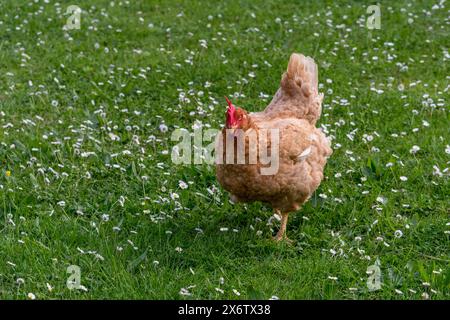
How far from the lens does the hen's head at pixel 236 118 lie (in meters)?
5.73

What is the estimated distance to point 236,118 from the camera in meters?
5.79

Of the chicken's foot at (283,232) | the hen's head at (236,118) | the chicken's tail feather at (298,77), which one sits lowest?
the chicken's foot at (283,232)

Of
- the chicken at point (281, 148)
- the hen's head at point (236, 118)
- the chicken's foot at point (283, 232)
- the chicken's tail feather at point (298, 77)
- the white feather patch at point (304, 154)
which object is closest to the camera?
the hen's head at point (236, 118)

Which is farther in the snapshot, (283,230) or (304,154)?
(283,230)

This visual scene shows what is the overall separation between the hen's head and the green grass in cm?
105

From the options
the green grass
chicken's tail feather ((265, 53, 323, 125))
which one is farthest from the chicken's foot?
chicken's tail feather ((265, 53, 323, 125))

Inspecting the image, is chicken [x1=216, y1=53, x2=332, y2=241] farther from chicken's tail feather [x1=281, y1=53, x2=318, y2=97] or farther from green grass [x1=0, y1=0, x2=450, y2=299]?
green grass [x1=0, y1=0, x2=450, y2=299]

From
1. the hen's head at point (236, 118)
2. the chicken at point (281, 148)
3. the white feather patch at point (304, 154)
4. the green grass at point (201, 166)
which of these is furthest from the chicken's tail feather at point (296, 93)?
the green grass at point (201, 166)

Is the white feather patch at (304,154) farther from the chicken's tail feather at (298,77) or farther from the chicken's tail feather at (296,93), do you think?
the chicken's tail feather at (298,77)

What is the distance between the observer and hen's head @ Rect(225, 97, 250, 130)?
Answer: 5.73 metres

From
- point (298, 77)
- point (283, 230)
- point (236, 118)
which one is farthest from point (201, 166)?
point (236, 118)

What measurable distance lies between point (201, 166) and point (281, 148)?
1.55 metres

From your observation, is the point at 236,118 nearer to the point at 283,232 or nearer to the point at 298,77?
the point at 298,77
